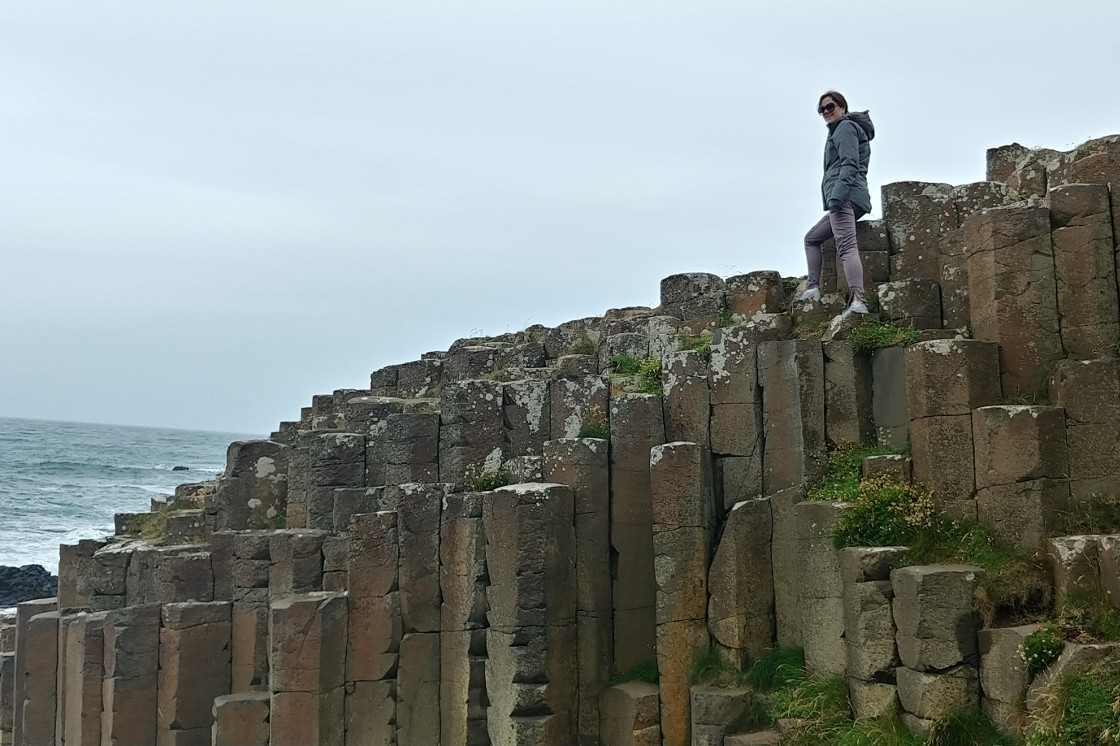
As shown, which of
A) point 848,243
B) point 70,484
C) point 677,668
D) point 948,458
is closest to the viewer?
point 948,458

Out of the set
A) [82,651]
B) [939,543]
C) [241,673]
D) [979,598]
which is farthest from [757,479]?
[82,651]

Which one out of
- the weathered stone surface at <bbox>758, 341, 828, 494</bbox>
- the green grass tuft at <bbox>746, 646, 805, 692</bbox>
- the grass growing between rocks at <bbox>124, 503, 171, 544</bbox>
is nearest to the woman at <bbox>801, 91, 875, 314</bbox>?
the weathered stone surface at <bbox>758, 341, 828, 494</bbox>

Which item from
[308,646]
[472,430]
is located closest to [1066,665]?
[472,430]

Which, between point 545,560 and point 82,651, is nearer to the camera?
point 545,560

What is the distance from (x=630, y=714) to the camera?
460 inches

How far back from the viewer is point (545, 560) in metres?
11.9

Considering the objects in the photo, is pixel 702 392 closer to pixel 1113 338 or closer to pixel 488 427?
pixel 488 427

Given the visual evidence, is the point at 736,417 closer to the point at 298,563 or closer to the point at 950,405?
the point at 950,405

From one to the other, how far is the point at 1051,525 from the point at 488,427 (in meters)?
7.22

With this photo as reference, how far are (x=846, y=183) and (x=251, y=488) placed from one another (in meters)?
10.3

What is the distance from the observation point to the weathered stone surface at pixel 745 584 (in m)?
11.4

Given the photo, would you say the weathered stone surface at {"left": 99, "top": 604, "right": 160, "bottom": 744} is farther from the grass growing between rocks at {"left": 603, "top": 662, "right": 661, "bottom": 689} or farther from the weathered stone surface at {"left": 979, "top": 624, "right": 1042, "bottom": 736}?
the weathered stone surface at {"left": 979, "top": 624, "right": 1042, "bottom": 736}

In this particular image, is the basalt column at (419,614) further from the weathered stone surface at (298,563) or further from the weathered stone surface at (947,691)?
the weathered stone surface at (947,691)

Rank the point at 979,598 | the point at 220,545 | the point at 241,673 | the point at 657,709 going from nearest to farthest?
the point at 979,598 → the point at 657,709 → the point at 241,673 → the point at 220,545
